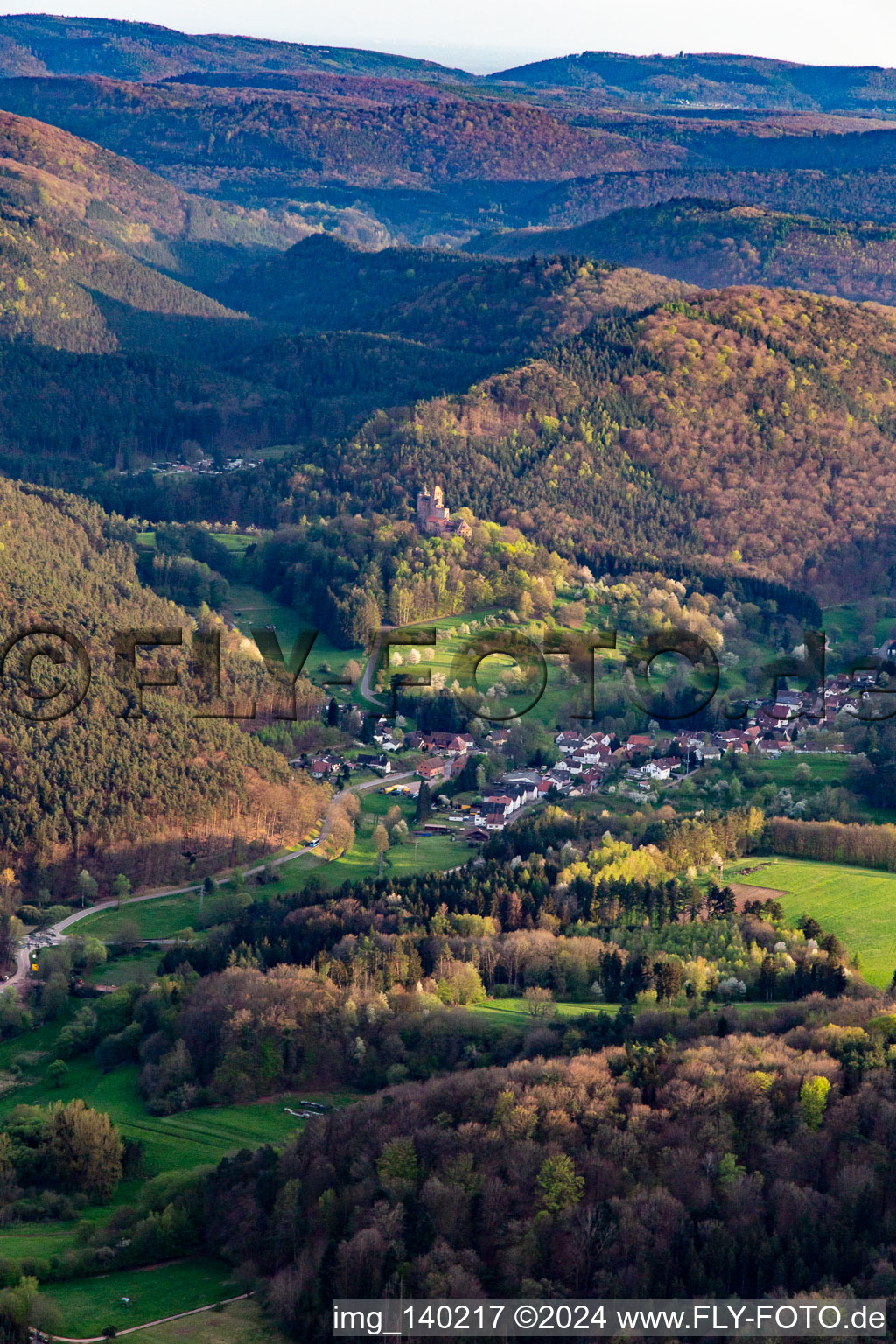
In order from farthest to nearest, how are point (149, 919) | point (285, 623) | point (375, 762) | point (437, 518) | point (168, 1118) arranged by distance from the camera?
point (437, 518)
point (285, 623)
point (375, 762)
point (149, 919)
point (168, 1118)

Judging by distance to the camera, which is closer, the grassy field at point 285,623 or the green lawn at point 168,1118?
the green lawn at point 168,1118

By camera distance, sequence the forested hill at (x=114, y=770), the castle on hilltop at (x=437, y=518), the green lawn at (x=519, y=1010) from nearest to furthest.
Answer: the green lawn at (x=519, y=1010) → the forested hill at (x=114, y=770) → the castle on hilltop at (x=437, y=518)

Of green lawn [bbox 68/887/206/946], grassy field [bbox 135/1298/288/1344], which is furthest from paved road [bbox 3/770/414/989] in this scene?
grassy field [bbox 135/1298/288/1344]

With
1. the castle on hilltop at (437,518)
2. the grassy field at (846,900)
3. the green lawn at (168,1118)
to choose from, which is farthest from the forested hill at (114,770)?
the castle on hilltop at (437,518)

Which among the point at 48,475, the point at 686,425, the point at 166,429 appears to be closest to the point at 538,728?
the point at 686,425

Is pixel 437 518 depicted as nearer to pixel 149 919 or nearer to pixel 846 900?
pixel 149 919

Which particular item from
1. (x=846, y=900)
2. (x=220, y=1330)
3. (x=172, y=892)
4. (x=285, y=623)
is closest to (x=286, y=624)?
(x=285, y=623)

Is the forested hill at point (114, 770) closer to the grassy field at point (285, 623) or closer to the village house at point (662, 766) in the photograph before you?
the grassy field at point (285, 623)
